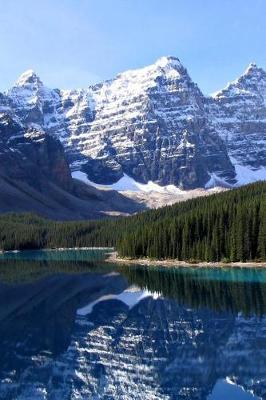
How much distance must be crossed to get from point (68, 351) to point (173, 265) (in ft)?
234

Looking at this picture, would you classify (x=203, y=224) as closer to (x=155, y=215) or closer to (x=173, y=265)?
(x=173, y=265)

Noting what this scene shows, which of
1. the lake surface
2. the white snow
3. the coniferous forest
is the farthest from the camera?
the coniferous forest

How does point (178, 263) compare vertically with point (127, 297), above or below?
above

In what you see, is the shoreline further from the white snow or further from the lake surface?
the white snow

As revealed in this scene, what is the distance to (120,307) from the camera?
6366 cm

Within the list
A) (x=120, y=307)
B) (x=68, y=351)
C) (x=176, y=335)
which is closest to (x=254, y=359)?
(x=176, y=335)

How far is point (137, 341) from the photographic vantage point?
4431 centimetres

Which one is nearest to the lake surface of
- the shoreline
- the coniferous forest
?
the shoreline

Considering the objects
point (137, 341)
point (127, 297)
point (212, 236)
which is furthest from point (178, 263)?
point (137, 341)

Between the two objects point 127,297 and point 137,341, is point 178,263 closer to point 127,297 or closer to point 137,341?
point 127,297

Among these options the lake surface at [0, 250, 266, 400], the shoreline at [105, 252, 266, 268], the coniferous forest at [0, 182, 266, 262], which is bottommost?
the lake surface at [0, 250, 266, 400]

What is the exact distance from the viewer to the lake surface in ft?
108

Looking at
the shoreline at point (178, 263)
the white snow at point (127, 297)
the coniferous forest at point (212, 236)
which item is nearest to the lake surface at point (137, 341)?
the white snow at point (127, 297)

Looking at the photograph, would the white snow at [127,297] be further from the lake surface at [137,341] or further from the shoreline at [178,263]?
the shoreline at [178,263]
